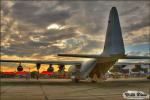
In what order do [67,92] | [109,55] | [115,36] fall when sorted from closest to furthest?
1. [67,92]
2. [115,36]
3. [109,55]

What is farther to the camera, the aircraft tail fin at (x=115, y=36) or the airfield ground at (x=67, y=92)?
the aircraft tail fin at (x=115, y=36)

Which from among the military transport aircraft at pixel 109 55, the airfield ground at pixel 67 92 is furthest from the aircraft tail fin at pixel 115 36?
the airfield ground at pixel 67 92

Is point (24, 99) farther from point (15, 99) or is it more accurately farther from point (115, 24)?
point (115, 24)

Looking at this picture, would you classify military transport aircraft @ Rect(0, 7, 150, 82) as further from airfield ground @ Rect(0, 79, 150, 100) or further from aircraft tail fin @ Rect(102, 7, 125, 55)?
airfield ground @ Rect(0, 79, 150, 100)

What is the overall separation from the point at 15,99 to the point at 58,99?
297 centimetres

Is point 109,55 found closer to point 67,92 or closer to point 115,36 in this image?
point 115,36

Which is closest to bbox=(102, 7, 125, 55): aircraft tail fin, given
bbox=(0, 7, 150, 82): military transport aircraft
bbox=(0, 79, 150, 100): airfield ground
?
bbox=(0, 7, 150, 82): military transport aircraft

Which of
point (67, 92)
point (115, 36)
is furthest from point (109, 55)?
point (67, 92)

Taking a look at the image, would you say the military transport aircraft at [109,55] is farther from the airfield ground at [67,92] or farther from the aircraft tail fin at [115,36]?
the airfield ground at [67,92]

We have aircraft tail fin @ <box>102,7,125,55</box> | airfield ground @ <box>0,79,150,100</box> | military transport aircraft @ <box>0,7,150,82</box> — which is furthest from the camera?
military transport aircraft @ <box>0,7,150,82</box>

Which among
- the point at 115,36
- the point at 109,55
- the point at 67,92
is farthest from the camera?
the point at 109,55

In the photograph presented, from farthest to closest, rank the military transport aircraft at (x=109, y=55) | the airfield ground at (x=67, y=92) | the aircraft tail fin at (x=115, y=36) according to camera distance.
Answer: the military transport aircraft at (x=109, y=55)
the aircraft tail fin at (x=115, y=36)
the airfield ground at (x=67, y=92)

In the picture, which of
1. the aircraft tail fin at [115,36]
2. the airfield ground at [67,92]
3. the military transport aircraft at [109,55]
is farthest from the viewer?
the military transport aircraft at [109,55]

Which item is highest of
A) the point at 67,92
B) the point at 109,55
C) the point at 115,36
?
the point at 115,36
